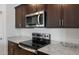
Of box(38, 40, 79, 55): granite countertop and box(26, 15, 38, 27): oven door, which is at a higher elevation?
box(26, 15, 38, 27): oven door

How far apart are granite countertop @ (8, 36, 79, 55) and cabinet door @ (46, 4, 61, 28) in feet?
0.73

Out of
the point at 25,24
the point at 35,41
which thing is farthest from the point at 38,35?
the point at 25,24

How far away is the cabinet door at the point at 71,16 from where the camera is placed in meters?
1.26

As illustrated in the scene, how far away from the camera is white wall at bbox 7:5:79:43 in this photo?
130cm

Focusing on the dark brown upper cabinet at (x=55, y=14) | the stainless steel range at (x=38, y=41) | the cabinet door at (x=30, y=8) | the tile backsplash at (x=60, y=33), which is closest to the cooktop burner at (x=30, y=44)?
the stainless steel range at (x=38, y=41)

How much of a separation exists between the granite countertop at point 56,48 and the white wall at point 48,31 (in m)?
0.06

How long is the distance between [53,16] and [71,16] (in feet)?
0.75

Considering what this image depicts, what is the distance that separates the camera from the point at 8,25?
1.30 m

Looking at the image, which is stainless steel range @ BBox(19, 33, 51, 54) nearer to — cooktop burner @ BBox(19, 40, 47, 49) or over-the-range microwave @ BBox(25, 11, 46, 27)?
cooktop burner @ BBox(19, 40, 47, 49)

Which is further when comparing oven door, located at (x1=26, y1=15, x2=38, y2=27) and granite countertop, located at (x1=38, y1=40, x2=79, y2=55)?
oven door, located at (x1=26, y1=15, x2=38, y2=27)

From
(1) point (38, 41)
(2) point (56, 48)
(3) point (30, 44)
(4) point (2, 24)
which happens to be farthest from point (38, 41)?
(4) point (2, 24)

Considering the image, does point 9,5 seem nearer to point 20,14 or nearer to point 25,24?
point 20,14

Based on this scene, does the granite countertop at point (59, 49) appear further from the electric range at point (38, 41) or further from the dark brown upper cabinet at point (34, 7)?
the dark brown upper cabinet at point (34, 7)

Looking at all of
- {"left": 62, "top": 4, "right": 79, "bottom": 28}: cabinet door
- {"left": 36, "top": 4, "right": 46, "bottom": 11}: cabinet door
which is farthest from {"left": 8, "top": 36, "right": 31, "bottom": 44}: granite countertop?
{"left": 62, "top": 4, "right": 79, "bottom": 28}: cabinet door
